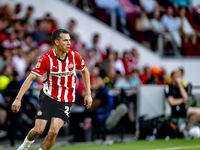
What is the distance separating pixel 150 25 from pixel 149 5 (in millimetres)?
1631

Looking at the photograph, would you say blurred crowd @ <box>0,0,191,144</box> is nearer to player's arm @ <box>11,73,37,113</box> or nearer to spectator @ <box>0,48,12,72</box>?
spectator @ <box>0,48,12,72</box>

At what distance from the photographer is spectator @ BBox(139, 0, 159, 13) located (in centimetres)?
1541

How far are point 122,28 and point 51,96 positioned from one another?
8.87m

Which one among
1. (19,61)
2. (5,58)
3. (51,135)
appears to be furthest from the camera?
(19,61)

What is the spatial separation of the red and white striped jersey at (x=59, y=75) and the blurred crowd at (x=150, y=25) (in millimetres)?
8309

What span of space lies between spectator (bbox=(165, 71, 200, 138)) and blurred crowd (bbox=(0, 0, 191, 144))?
96cm

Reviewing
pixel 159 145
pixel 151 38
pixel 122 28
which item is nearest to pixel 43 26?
pixel 122 28

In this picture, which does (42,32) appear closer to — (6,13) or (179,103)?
(6,13)

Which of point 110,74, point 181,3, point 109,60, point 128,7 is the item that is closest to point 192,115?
point 110,74

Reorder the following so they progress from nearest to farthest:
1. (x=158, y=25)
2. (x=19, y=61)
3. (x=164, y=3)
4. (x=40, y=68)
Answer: (x=40, y=68) < (x=19, y=61) < (x=158, y=25) < (x=164, y=3)

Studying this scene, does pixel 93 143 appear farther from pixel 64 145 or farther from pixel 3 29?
pixel 3 29

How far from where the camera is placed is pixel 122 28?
1430cm

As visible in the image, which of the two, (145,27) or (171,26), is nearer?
(145,27)

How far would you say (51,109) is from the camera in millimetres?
5832
